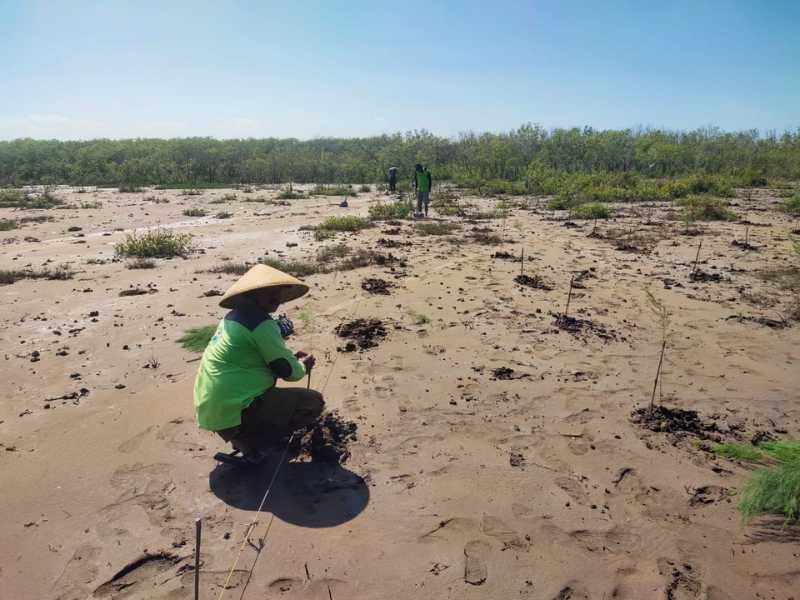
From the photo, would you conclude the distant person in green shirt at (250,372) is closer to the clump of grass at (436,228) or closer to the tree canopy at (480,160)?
the clump of grass at (436,228)

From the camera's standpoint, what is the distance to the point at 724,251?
30.0ft

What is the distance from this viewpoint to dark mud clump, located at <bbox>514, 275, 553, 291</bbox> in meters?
7.22

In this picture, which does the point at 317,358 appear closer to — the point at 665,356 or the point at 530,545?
the point at 530,545

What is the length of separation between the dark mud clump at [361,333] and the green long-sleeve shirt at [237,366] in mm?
2040

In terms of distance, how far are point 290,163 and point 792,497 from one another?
1181 inches

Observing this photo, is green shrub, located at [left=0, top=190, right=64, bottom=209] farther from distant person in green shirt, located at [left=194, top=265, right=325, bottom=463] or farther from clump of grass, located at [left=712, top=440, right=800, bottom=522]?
clump of grass, located at [left=712, top=440, right=800, bottom=522]

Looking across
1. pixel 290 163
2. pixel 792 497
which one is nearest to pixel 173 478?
pixel 792 497

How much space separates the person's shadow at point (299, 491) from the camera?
297cm

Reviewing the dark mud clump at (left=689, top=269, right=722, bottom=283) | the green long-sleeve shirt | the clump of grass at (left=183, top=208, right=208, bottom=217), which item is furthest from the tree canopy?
the green long-sleeve shirt

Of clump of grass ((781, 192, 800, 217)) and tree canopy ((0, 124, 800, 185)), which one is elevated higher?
tree canopy ((0, 124, 800, 185))

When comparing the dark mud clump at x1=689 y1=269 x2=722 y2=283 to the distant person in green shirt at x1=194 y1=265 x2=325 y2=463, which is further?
the dark mud clump at x1=689 y1=269 x2=722 y2=283

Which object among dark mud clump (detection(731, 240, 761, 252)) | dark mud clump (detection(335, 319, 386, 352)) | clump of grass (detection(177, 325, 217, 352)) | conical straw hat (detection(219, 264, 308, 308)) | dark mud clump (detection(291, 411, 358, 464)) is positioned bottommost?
dark mud clump (detection(291, 411, 358, 464))

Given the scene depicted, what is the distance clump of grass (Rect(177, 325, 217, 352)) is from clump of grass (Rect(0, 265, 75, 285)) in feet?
12.4

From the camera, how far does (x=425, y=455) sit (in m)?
3.54
